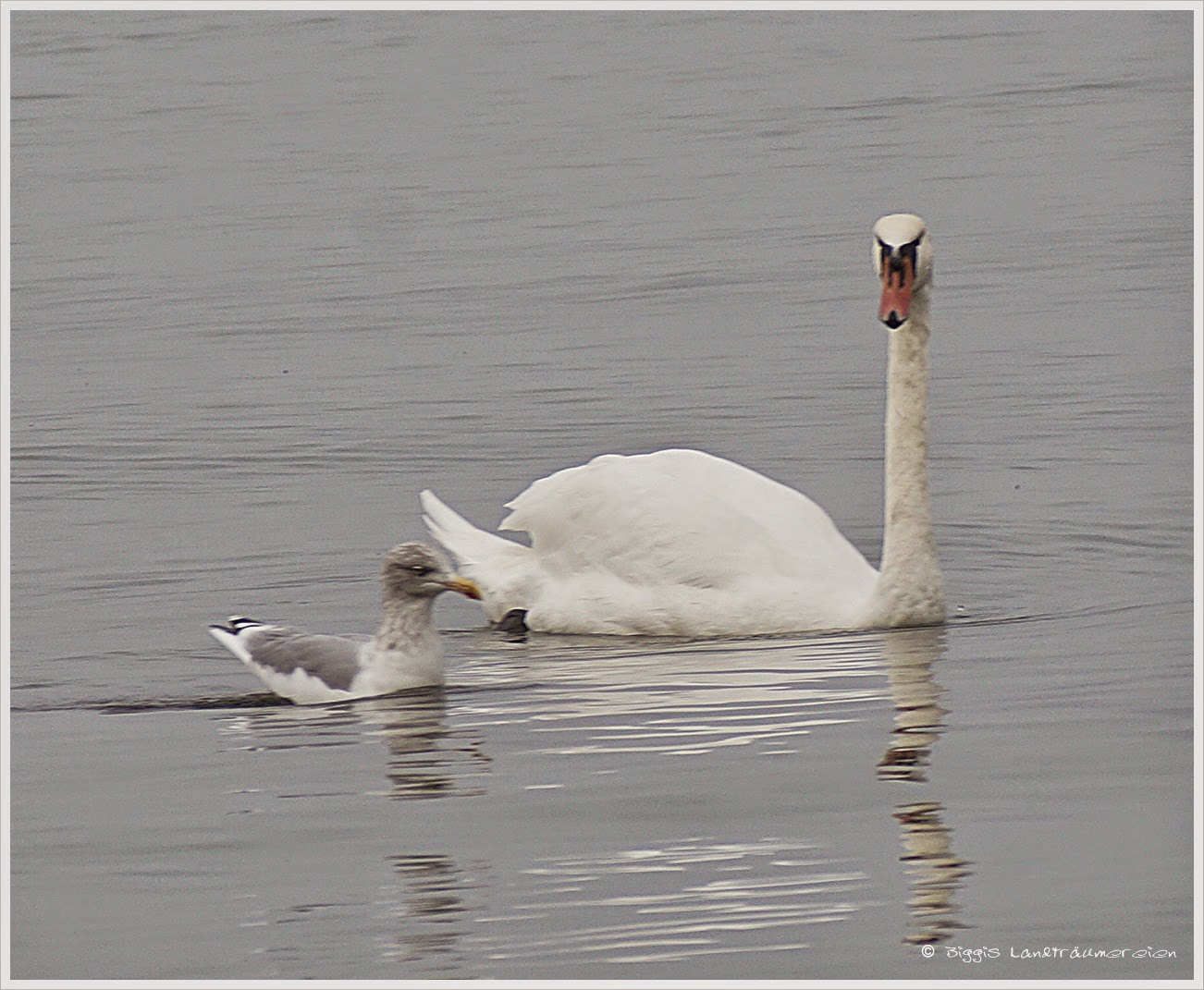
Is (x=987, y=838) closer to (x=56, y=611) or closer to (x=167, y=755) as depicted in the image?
(x=167, y=755)

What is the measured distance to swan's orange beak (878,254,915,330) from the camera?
988cm

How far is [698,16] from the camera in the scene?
25.9 metres

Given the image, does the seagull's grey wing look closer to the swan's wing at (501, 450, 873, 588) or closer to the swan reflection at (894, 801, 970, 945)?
the swan's wing at (501, 450, 873, 588)

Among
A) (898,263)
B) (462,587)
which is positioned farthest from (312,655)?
(898,263)

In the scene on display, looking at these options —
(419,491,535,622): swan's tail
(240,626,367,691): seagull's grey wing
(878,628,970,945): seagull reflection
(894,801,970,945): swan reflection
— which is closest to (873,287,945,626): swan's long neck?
(878,628,970,945): seagull reflection

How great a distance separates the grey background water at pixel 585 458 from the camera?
6598mm

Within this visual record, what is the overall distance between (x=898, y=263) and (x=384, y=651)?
2.55 meters

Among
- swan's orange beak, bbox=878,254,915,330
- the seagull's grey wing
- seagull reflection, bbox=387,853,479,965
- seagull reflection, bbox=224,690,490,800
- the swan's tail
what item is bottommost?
seagull reflection, bbox=387,853,479,965

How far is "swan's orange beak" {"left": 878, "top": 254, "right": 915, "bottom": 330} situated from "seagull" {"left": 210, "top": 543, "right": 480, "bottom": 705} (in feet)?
6.67

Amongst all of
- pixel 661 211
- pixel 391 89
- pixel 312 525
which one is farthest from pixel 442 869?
pixel 391 89

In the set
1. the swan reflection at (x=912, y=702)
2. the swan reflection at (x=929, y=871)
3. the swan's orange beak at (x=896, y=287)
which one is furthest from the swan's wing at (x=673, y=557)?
the swan reflection at (x=929, y=871)

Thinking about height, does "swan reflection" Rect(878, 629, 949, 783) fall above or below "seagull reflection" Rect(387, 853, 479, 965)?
above

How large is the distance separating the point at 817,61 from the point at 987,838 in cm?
1841

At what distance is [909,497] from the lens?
407 inches
